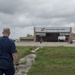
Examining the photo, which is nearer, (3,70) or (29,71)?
(3,70)

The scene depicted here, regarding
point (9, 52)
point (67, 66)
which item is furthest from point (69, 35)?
point (9, 52)

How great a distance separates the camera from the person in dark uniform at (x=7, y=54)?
8.36 meters

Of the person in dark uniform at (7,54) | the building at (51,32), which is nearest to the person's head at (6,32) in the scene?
the person in dark uniform at (7,54)

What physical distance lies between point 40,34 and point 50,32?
3855 millimetres

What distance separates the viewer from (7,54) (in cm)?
846

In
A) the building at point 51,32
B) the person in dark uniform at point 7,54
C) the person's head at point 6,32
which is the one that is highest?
the person's head at point 6,32

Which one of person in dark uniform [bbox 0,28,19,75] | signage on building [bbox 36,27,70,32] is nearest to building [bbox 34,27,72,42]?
signage on building [bbox 36,27,70,32]

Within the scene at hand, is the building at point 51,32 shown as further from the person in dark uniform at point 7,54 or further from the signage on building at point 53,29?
the person in dark uniform at point 7,54

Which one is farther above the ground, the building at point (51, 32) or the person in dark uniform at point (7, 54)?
the person in dark uniform at point (7, 54)

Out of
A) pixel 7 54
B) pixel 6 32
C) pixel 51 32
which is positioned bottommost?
pixel 51 32

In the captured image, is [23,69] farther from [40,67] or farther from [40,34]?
[40,34]

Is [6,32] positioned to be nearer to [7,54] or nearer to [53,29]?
[7,54]

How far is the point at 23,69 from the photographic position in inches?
701

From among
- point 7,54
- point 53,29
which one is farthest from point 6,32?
point 53,29
